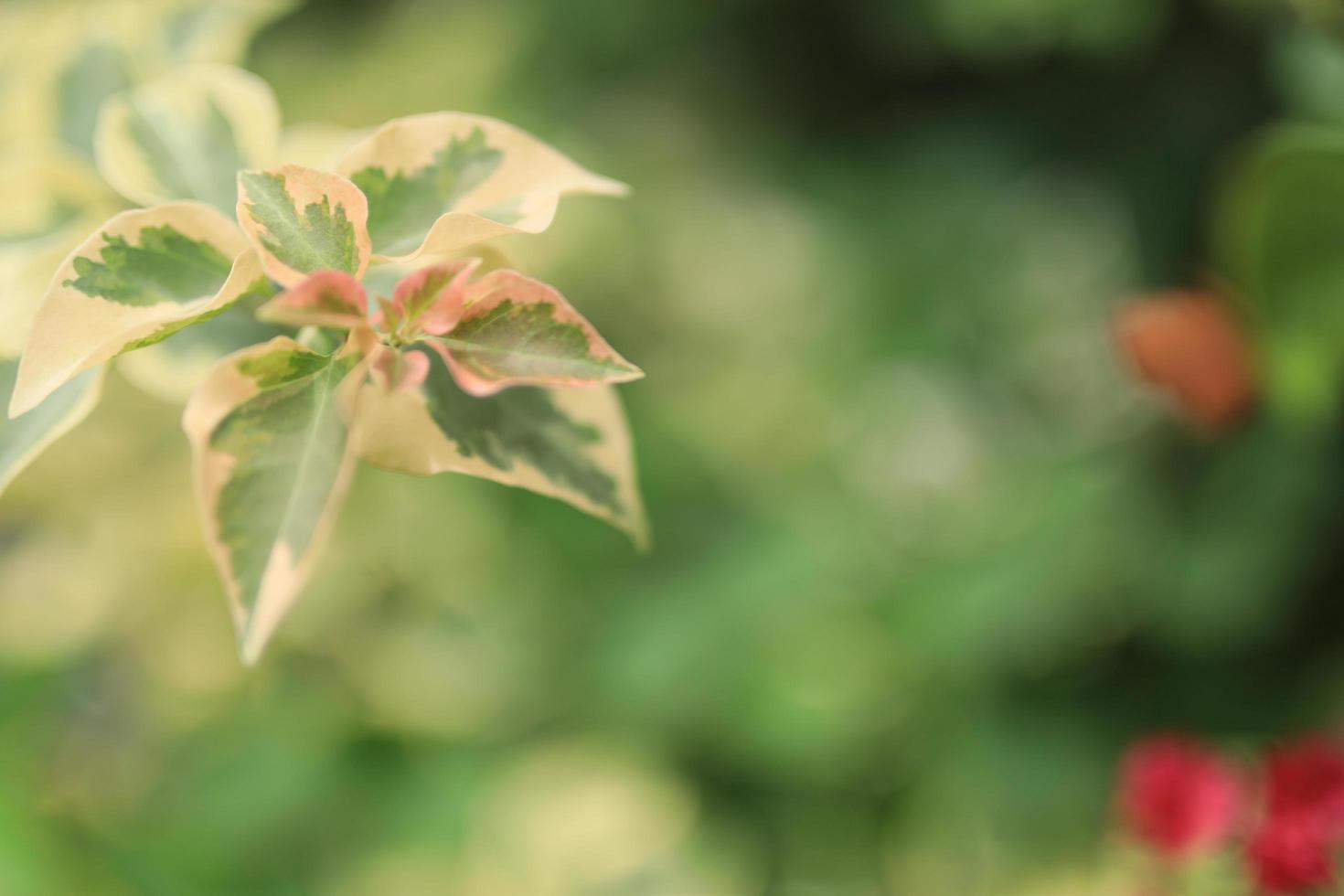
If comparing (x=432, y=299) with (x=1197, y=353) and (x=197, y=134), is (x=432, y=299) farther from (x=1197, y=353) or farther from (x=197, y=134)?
(x=1197, y=353)

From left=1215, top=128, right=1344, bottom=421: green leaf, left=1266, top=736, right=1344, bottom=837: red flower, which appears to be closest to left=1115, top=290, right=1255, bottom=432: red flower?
left=1215, top=128, right=1344, bottom=421: green leaf

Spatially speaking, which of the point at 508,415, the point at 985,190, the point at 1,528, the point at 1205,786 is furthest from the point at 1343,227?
the point at 1,528

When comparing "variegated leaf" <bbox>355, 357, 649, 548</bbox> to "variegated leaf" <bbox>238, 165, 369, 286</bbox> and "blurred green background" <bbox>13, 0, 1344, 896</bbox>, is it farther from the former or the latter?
"blurred green background" <bbox>13, 0, 1344, 896</bbox>

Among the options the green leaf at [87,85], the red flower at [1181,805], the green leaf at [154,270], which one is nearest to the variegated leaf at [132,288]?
the green leaf at [154,270]

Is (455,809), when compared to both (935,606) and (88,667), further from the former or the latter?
(935,606)

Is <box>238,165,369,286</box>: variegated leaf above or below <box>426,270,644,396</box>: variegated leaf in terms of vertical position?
above

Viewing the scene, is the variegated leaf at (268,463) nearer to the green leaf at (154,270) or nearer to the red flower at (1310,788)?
the green leaf at (154,270)
